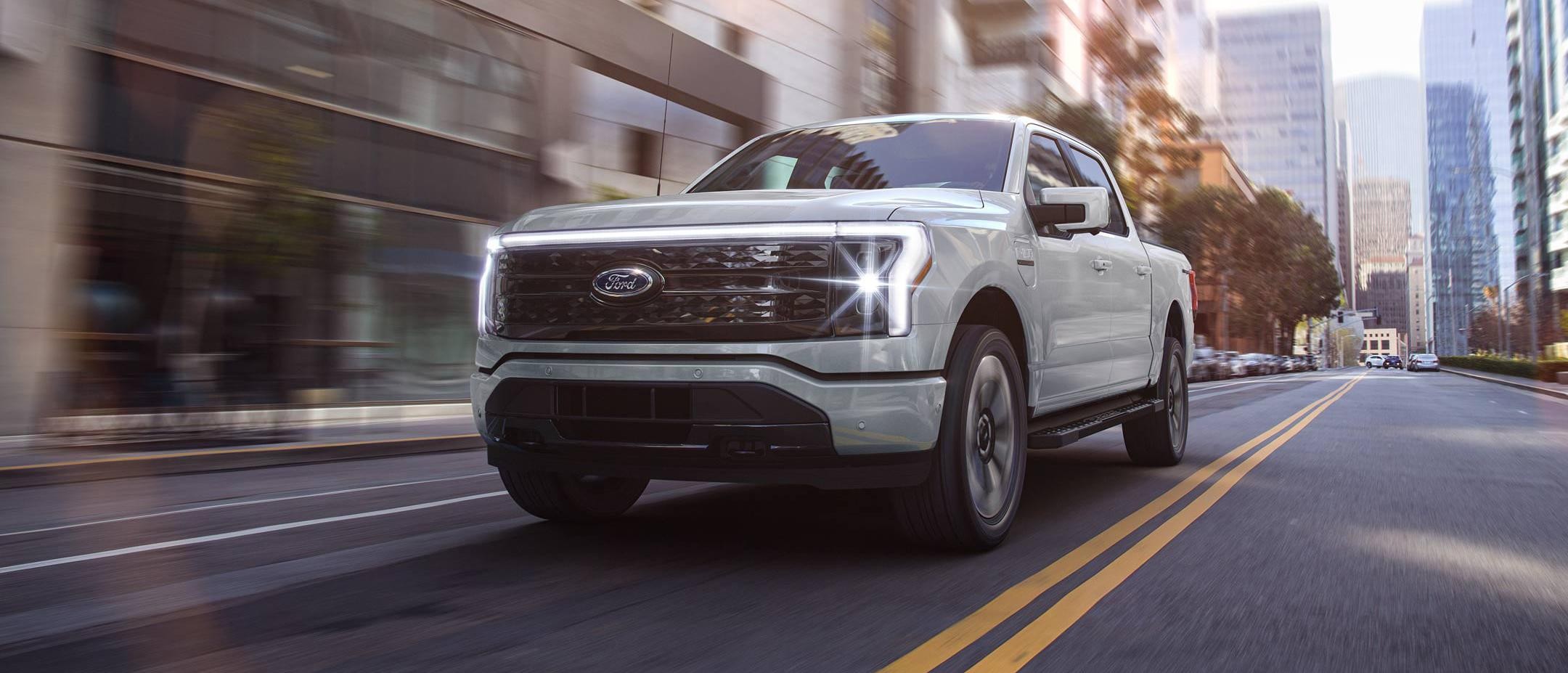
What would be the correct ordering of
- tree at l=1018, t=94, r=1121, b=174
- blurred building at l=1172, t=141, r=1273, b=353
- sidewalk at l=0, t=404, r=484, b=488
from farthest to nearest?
1. blurred building at l=1172, t=141, r=1273, b=353
2. tree at l=1018, t=94, r=1121, b=174
3. sidewalk at l=0, t=404, r=484, b=488

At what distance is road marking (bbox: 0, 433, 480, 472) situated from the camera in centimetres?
763

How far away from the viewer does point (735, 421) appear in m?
3.79

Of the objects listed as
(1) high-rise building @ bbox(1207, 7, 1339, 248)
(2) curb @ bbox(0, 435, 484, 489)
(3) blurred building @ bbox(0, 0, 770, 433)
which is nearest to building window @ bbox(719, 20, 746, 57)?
(3) blurred building @ bbox(0, 0, 770, 433)

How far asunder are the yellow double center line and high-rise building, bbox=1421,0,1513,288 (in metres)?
101

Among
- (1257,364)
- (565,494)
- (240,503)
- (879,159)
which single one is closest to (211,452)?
(240,503)

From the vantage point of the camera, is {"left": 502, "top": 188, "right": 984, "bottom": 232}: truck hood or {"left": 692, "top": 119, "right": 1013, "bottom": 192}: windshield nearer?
{"left": 502, "top": 188, "right": 984, "bottom": 232}: truck hood

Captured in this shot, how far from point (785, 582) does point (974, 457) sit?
3.00ft

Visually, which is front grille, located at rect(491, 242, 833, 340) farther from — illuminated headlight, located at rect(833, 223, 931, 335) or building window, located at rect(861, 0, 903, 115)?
building window, located at rect(861, 0, 903, 115)

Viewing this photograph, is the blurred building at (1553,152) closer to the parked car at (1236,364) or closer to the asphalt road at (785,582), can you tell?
the parked car at (1236,364)

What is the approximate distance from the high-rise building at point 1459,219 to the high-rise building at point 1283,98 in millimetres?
17408

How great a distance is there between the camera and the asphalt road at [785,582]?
10.1 feet

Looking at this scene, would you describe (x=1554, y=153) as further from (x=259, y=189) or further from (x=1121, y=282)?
(x=259, y=189)

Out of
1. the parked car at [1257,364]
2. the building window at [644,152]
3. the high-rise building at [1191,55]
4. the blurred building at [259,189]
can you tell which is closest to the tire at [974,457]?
the blurred building at [259,189]

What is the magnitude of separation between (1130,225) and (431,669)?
528 centimetres
